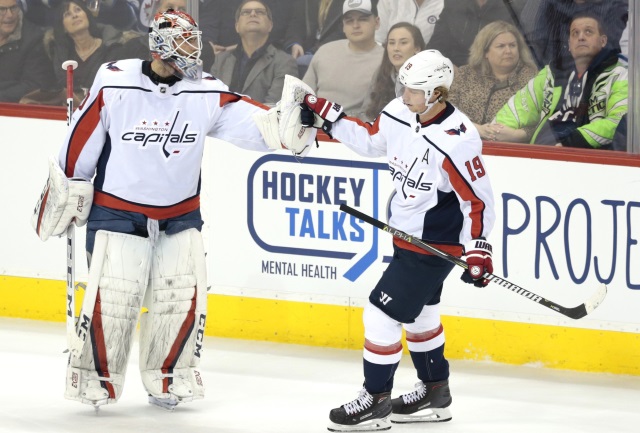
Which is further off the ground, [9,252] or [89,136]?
[89,136]

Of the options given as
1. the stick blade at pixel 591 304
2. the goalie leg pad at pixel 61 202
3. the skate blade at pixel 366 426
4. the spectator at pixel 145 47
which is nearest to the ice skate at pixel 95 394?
the goalie leg pad at pixel 61 202

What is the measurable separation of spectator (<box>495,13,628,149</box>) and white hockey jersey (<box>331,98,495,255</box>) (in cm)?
98

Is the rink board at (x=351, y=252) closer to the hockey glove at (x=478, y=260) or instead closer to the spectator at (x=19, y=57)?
the spectator at (x=19, y=57)

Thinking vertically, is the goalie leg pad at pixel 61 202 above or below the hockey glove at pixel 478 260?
above

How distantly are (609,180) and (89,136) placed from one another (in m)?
2.02

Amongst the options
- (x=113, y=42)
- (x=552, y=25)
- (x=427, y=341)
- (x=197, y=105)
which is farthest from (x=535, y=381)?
(x=113, y=42)

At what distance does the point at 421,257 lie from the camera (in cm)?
497

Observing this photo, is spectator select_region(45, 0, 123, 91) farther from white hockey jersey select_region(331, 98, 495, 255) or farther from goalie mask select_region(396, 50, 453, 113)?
goalie mask select_region(396, 50, 453, 113)

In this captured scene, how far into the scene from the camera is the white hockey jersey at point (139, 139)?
16.4ft

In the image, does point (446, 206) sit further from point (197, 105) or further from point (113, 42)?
point (113, 42)

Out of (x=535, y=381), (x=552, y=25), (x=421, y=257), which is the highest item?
(x=552, y=25)

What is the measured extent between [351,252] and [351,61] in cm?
80

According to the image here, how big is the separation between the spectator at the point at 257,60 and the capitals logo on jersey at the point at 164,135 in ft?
4.38

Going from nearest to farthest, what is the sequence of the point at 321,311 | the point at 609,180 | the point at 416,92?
the point at 416,92, the point at 609,180, the point at 321,311
